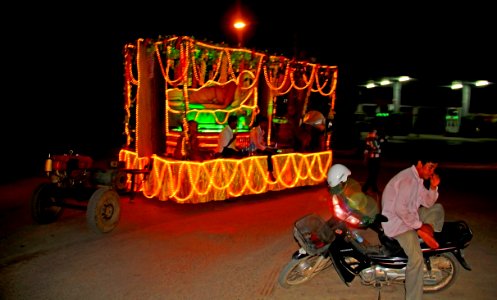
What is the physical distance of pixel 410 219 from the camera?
4.26m

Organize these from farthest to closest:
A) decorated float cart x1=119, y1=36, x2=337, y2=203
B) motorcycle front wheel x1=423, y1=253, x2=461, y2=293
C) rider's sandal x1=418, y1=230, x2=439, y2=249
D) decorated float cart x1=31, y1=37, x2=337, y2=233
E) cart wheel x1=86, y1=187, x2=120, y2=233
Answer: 1. decorated float cart x1=119, y1=36, x2=337, y2=203
2. decorated float cart x1=31, y1=37, x2=337, y2=233
3. cart wheel x1=86, y1=187, x2=120, y2=233
4. motorcycle front wheel x1=423, y1=253, x2=461, y2=293
5. rider's sandal x1=418, y1=230, x2=439, y2=249

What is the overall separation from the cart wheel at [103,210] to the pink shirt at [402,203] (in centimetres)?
455

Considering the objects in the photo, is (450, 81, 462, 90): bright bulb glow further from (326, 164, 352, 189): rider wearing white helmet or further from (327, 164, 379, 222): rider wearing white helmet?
(326, 164, 352, 189): rider wearing white helmet

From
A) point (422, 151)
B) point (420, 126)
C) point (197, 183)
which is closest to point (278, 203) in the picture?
point (197, 183)

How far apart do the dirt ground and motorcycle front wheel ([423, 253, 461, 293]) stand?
88 millimetres

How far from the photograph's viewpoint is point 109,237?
6906 mm

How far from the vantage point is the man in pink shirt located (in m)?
4.26

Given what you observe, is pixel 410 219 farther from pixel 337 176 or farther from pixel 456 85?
pixel 456 85

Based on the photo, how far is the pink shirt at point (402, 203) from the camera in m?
4.27

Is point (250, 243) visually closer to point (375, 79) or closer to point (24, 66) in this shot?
point (24, 66)

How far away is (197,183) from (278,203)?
6.66 feet

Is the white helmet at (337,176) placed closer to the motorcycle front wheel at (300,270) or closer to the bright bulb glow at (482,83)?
the motorcycle front wheel at (300,270)

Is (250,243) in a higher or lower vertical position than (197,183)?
lower

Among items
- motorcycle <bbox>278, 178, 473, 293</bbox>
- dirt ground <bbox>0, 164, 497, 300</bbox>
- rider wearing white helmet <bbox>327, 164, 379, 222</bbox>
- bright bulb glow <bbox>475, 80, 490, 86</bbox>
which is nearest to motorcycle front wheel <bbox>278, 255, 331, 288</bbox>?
motorcycle <bbox>278, 178, 473, 293</bbox>
